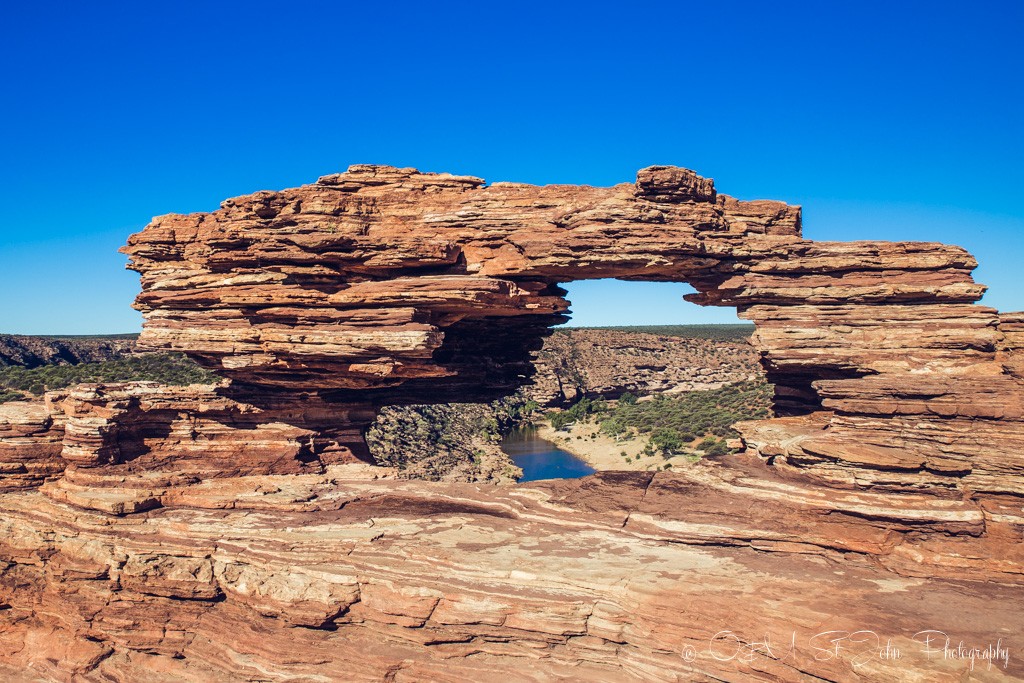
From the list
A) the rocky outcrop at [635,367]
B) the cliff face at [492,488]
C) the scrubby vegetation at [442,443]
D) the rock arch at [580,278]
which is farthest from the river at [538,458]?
the rock arch at [580,278]

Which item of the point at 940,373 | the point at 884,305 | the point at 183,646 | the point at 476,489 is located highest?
the point at 884,305

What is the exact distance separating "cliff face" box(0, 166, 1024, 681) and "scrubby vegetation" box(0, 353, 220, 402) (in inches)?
1144

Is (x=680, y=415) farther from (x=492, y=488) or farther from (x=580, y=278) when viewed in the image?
(x=492, y=488)

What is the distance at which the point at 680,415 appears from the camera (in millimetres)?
70938

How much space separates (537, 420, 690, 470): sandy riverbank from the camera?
56.6m

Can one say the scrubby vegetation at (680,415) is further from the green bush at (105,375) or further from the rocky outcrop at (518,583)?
the green bush at (105,375)

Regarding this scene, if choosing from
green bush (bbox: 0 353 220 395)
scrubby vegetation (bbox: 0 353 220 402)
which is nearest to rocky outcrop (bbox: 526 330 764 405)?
green bush (bbox: 0 353 220 395)

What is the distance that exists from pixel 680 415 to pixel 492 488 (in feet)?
175

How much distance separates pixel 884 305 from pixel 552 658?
1394 cm

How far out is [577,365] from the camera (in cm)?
9719

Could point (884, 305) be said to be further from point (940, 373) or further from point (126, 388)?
point (126, 388)

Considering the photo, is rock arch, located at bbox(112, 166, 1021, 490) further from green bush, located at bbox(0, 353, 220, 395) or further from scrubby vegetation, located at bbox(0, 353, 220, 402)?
scrubby vegetation, located at bbox(0, 353, 220, 402)

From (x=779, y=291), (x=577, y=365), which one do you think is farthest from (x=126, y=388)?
(x=577, y=365)

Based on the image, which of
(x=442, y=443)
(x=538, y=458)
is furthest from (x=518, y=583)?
(x=538, y=458)
